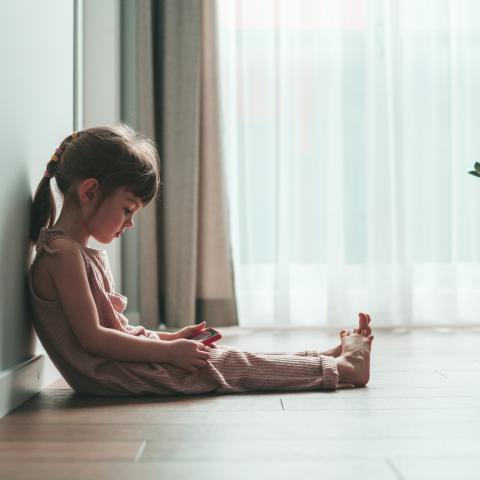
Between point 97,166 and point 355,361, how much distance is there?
705 millimetres

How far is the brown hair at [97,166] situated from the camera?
1.48 m

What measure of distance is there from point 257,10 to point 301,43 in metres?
0.22

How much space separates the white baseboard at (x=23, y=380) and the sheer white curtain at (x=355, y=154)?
1.31 m

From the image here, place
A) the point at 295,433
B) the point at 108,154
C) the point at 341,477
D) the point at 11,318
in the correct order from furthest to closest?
1. the point at 108,154
2. the point at 11,318
3. the point at 295,433
4. the point at 341,477

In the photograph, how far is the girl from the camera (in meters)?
1.41

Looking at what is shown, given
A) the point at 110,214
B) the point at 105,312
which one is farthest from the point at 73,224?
the point at 105,312

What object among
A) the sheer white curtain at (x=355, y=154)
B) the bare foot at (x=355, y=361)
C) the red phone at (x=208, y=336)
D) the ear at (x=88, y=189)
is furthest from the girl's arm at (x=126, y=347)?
the sheer white curtain at (x=355, y=154)

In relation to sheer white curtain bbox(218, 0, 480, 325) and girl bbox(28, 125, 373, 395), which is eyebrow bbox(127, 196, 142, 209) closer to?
girl bbox(28, 125, 373, 395)

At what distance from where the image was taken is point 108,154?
1.48m

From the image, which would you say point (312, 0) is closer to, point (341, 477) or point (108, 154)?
point (108, 154)

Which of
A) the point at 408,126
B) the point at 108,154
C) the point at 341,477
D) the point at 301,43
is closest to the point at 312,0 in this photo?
the point at 301,43

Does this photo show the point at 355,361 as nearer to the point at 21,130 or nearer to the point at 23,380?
the point at 23,380

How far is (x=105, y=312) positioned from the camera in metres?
1.48

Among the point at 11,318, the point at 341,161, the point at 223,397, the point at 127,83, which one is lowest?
the point at 223,397
